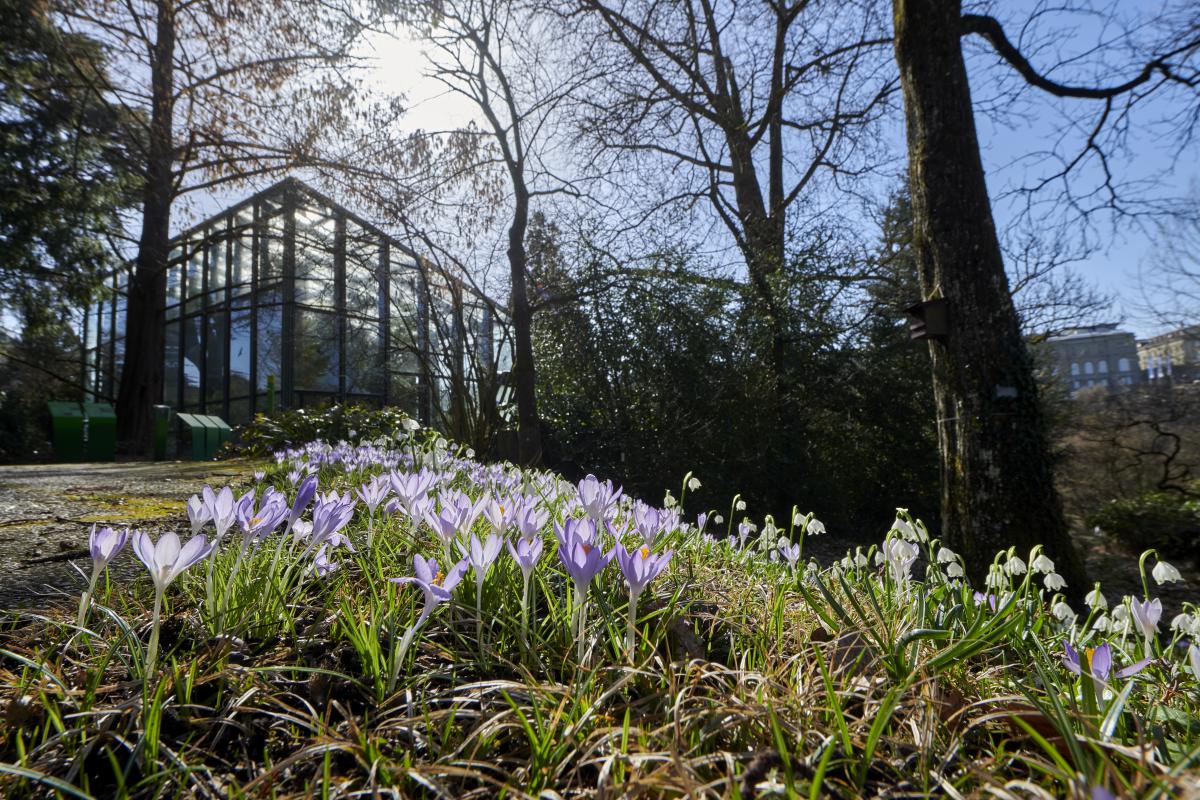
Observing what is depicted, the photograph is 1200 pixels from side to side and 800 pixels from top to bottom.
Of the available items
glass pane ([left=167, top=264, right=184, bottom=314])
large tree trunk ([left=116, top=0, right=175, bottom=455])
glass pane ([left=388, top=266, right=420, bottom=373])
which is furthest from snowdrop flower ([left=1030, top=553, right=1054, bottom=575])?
glass pane ([left=167, top=264, right=184, bottom=314])

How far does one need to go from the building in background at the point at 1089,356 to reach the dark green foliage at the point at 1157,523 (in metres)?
2.16

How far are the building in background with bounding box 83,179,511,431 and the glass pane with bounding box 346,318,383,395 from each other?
0.03m

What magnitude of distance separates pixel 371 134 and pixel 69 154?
5404 mm

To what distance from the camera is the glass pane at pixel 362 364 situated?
1415 cm

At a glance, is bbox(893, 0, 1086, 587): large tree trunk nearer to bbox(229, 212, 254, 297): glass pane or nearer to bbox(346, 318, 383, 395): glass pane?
bbox(346, 318, 383, 395): glass pane

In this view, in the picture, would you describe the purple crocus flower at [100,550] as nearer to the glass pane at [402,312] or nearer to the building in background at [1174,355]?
the glass pane at [402,312]

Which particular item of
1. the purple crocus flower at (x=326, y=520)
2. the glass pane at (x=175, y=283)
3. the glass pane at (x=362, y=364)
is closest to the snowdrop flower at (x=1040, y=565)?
the purple crocus flower at (x=326, y=520)

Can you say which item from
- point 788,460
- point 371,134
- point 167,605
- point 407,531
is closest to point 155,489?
point 407,531

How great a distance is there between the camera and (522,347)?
28.8ft

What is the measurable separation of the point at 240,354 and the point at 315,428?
978 cm

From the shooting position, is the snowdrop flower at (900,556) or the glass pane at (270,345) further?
the glass pane at (270,345)

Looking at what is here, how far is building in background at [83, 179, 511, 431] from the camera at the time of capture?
11.4 m

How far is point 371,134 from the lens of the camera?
32.0ft

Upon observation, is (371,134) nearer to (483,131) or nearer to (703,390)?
(483,131)
